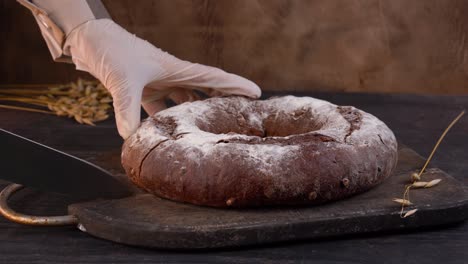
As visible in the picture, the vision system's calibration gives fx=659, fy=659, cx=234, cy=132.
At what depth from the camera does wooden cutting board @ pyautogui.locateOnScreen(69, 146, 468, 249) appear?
4.62 feet

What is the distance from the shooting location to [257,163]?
1.50 meters

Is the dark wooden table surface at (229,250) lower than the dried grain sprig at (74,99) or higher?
higher

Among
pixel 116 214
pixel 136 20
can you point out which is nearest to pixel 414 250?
pixel 116 214

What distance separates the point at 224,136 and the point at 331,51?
5.26 feet

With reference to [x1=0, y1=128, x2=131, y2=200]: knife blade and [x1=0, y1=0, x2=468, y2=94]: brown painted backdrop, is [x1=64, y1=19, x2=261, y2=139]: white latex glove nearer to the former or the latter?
[x1=0, y1=128, x2=131, y2=200]: knife blade

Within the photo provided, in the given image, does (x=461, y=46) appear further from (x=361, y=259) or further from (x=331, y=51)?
(x=361, y=259)

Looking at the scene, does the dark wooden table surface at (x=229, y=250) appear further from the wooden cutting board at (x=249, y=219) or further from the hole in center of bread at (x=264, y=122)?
the hole in center of bread at (x=264, y=122)

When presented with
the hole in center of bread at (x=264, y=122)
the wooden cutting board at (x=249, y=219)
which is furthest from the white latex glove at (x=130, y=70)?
the wooden cutting board at (x=249, y=219)

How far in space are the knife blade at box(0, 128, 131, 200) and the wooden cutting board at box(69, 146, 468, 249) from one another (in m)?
0.05

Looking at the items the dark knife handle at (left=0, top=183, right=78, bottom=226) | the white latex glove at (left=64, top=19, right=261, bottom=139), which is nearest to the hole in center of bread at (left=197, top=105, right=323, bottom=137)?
the white latex glove at (left=64, top=19, right=261, bottom=139)

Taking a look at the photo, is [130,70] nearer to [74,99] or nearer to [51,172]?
[51,172]

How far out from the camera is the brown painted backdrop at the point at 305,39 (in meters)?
3.00

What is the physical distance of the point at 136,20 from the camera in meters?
3.04

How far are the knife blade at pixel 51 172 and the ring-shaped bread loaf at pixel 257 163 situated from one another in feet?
0.31
